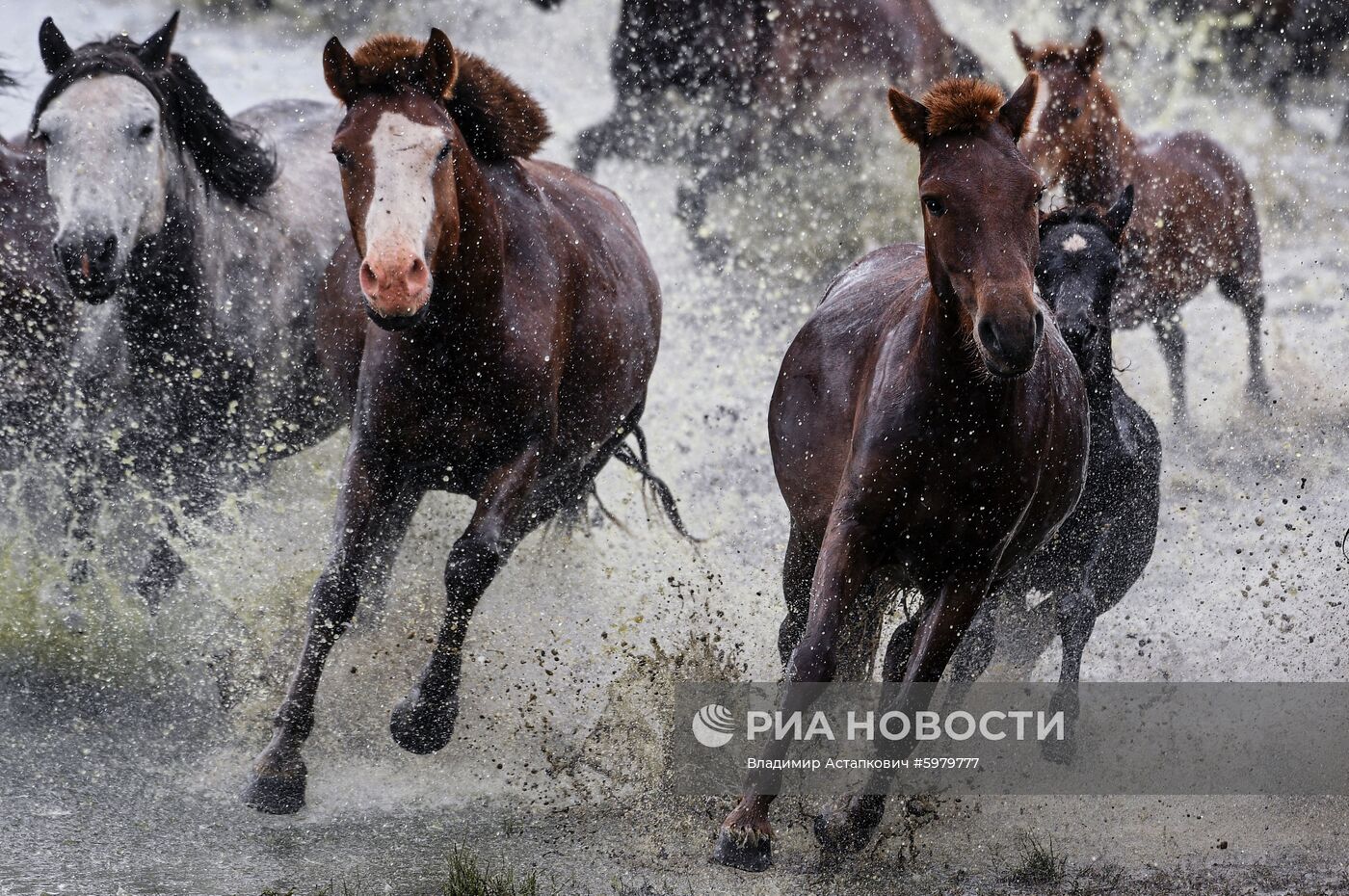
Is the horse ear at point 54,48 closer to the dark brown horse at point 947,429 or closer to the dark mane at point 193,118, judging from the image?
the dark mane at point 193,118

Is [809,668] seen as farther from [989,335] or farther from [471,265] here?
[471,265]

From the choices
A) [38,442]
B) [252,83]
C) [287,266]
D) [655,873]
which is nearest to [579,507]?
[287,266]

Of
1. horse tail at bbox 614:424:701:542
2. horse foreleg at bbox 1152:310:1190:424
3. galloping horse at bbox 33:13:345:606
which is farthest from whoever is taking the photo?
horse foreleg at bbox 1152:310:1190:424

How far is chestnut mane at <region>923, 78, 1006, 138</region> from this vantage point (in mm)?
3723

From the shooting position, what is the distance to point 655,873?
4.08 metres

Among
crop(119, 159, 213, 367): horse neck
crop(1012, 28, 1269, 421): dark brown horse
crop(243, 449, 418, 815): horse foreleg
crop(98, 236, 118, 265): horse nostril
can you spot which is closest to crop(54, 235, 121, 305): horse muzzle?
crop(98, 236, 118, 265): horse nostril

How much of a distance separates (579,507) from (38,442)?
210 cm

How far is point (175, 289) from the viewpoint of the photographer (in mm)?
5445

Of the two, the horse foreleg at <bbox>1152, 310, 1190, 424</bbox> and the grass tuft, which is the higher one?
the horse foreleg at <bbox>1152, 310, 1190, 424</bbox>

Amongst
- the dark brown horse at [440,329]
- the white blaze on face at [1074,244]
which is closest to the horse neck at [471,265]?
the dark brown horse at [440,329]

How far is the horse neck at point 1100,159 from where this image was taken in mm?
7508

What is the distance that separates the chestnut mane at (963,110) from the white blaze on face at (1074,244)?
1.14 metres

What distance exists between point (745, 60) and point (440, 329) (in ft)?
23.9

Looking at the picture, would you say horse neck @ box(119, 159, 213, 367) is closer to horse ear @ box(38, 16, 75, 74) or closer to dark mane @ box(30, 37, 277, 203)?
dark mane @ box(30, 37, 277, 203)
